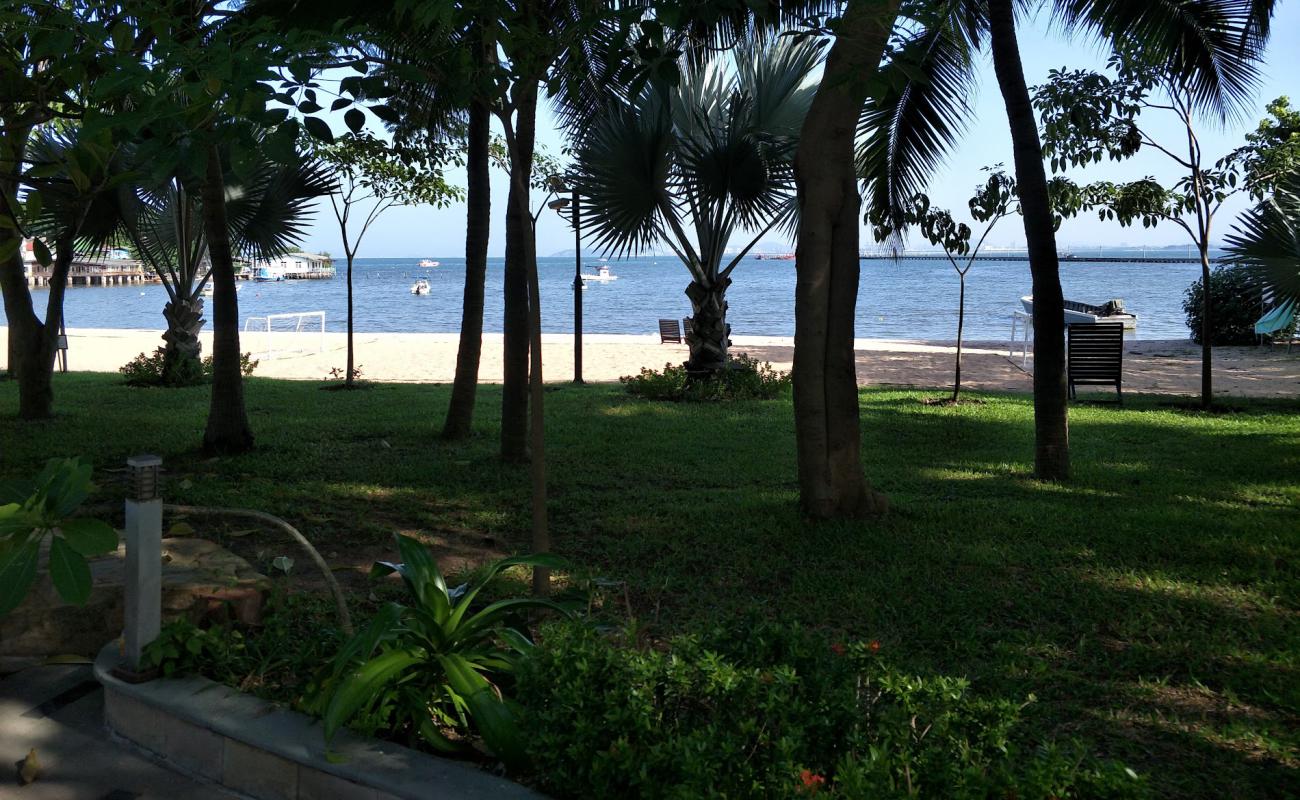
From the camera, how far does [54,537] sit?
9.11 ft

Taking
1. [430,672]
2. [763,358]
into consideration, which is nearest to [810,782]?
[430,672]

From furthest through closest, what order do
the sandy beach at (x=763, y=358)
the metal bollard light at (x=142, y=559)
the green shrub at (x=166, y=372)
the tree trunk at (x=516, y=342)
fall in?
the sandy beach at (x=763, y=358) < the green shrub at (x=166, y=372) < the tree trunk at (x=516, y=342) < the metal bollard light at (x=142, y=559)

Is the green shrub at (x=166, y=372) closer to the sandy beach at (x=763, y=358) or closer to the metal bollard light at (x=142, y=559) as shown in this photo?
the sandy beach at (x=763, y=358)

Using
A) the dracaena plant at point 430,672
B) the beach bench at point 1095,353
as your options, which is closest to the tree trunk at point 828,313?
the dracaena plant at point 430,672

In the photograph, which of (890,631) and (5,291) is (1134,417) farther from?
(5,291)

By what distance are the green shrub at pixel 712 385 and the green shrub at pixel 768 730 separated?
8.94m

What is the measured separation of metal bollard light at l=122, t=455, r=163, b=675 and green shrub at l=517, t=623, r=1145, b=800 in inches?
50.9

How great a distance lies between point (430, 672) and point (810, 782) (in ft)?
3.94

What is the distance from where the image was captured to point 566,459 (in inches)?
305

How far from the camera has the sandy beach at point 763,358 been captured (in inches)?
578

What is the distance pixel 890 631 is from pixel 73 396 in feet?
33.4

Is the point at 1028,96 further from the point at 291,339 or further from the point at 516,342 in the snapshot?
the point at 291,339

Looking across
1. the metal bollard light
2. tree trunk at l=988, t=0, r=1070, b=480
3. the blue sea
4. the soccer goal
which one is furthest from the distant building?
the metal bollard light

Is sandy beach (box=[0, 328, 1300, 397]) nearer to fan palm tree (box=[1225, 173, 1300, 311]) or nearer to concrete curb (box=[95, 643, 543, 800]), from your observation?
fan palm tree (box=[1225, 173, 1300, 311])
